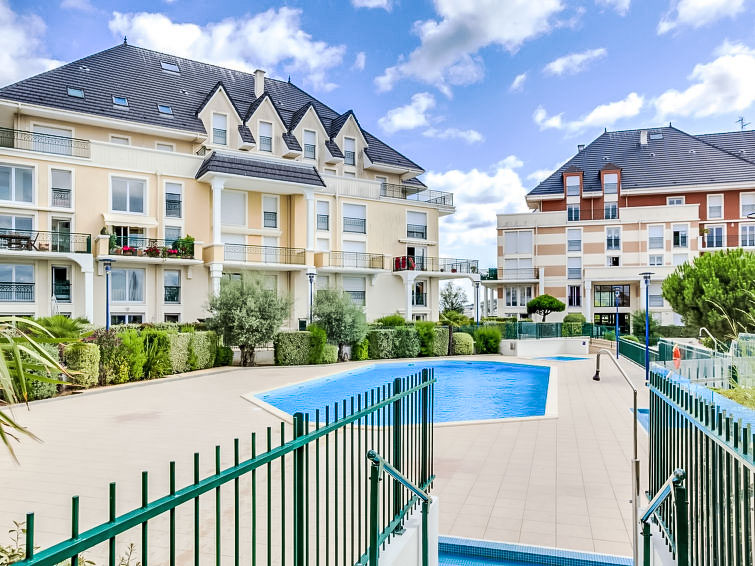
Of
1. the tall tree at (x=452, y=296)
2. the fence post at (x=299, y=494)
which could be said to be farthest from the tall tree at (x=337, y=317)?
the tall tree at (x=452, y=296)

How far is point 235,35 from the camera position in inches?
1148

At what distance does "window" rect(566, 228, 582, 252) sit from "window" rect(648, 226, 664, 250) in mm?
5185

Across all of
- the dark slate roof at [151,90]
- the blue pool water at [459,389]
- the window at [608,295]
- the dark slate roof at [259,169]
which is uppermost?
the dark slate roof at [151,90]

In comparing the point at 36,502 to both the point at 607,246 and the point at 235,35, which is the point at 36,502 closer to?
the point at 235,35

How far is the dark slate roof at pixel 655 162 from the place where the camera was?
45438 millimetres

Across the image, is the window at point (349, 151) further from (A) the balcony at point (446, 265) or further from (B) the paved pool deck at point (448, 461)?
(B) the paved pool deck at point (448, 461)

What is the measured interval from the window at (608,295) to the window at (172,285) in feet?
104

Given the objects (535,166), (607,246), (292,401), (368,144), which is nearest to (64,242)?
(292,401)

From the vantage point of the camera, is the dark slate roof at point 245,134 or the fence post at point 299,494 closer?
the fence post at point 299,494

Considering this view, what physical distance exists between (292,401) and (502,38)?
72.3 feet

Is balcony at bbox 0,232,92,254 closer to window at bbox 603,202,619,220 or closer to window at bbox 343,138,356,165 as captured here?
window at bbox 343,138,356,165

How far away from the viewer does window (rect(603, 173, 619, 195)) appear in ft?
152

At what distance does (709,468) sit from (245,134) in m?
32.0

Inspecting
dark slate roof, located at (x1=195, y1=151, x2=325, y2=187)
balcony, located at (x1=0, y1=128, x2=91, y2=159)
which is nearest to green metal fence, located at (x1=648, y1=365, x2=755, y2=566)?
dark slate roof, located at (x1=195, y1=151, x2=325, y2=187)
